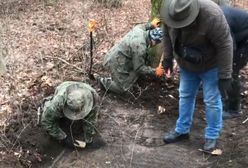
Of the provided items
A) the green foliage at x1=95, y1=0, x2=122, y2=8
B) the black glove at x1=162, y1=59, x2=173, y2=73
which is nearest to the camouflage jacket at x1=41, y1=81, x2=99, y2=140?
the black glove at x1=162, y1=59, x2=173, y2=73

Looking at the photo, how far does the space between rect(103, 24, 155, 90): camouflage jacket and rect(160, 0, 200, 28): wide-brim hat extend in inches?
60.4

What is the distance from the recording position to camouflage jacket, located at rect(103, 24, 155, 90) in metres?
5.83

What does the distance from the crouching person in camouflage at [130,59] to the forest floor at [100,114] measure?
22cm

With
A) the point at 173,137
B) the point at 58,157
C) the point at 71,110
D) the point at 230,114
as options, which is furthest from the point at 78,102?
the point at 230,114

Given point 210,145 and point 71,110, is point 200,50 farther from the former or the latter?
point 71,110

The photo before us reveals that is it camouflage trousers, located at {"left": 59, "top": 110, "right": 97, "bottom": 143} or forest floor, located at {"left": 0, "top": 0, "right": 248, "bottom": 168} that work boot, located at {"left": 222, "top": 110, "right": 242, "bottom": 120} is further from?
camouflage trousers, located at {"left": 59, "top": 110, "right": 97, "bottom": 143}

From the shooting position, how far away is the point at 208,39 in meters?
4.33

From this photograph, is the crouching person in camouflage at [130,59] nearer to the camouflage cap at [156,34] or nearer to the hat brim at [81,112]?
the camouflage cap at [156,34]

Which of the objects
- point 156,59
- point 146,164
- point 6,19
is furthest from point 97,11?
point 146,164

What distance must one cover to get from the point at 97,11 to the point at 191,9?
20.9 ft

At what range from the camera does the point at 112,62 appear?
611 centimetres

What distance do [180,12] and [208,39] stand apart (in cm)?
44

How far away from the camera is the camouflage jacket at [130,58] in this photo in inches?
229

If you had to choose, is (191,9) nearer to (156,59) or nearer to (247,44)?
(247,44)
